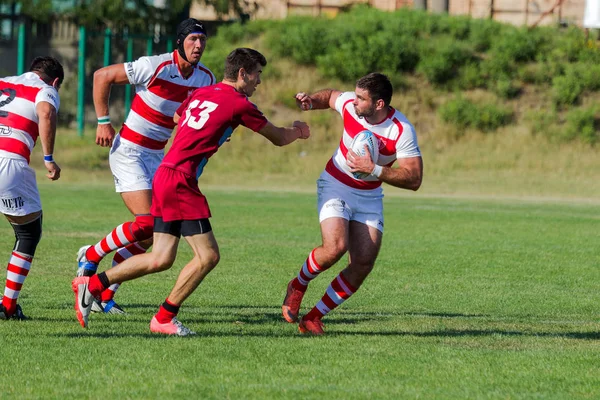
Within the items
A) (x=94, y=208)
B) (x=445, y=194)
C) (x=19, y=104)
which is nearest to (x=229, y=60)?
(x=19, y=104)

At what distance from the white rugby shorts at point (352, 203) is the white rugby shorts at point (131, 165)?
5.87 feet

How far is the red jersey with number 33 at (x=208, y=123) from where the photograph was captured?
7672mm

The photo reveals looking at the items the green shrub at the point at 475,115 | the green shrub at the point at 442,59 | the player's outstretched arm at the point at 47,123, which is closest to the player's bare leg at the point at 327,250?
the player's outstretched arm at the point at 47,123

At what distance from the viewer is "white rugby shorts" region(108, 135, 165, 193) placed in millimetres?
9320

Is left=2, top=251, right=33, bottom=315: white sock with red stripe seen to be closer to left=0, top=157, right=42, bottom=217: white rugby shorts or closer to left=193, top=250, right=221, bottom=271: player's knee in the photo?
left=0, top=157, right=42, bottom=217: white rugby shorts

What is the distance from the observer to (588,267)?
1357cm

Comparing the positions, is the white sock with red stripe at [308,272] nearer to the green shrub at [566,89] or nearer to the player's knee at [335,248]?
the player's knee at [335,248]

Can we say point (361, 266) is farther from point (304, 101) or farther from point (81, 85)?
point (81, 85)

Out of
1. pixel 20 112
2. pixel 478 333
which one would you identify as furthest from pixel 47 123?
pixel 478 333

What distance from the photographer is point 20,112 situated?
8.60 metres

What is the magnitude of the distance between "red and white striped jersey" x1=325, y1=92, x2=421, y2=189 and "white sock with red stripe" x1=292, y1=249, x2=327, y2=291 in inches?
26.2

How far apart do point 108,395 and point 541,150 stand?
30.1m

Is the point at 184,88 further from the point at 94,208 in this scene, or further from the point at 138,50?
the point at 138,50

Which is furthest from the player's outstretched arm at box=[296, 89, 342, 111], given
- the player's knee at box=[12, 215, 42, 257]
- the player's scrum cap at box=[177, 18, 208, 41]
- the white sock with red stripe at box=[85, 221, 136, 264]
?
the player's knee at box=[12, 215, 42, 257]
